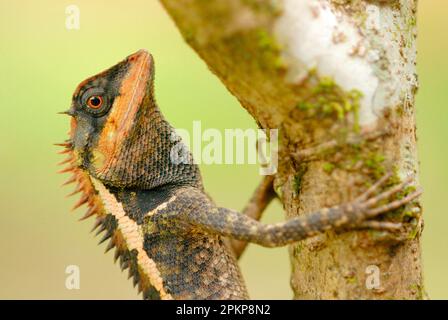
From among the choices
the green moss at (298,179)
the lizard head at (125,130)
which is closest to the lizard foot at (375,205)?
the green moss at (298,179)

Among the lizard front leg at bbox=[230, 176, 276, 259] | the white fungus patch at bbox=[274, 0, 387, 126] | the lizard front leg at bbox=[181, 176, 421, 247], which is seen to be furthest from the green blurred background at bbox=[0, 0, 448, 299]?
the white fungus patch at bbox=[274, 0, 387, 126]

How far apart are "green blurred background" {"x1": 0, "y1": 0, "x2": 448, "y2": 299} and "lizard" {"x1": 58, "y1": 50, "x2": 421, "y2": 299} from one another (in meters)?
3.85

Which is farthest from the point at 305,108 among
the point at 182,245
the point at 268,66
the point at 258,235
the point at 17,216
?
the point at 17,216

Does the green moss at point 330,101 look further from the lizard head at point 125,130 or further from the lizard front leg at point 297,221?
the lizard head at point 125,130

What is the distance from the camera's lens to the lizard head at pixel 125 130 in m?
3.77

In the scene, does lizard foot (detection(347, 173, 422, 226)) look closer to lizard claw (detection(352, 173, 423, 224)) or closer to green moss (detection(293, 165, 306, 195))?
lizard claw (detection(352, 173, 423, 224))

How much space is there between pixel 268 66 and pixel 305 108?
0.28 meters

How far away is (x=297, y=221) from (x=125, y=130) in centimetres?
136

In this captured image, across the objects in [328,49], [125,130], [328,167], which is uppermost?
[125,130]

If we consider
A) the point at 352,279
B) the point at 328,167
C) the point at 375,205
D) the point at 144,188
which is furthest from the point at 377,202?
the point at 144,188

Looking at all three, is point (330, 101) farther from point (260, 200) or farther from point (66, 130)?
point (66, 130)

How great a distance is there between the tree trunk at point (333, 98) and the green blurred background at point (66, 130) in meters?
4.80

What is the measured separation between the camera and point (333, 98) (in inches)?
99.7

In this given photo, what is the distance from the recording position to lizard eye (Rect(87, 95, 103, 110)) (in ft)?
12.6
